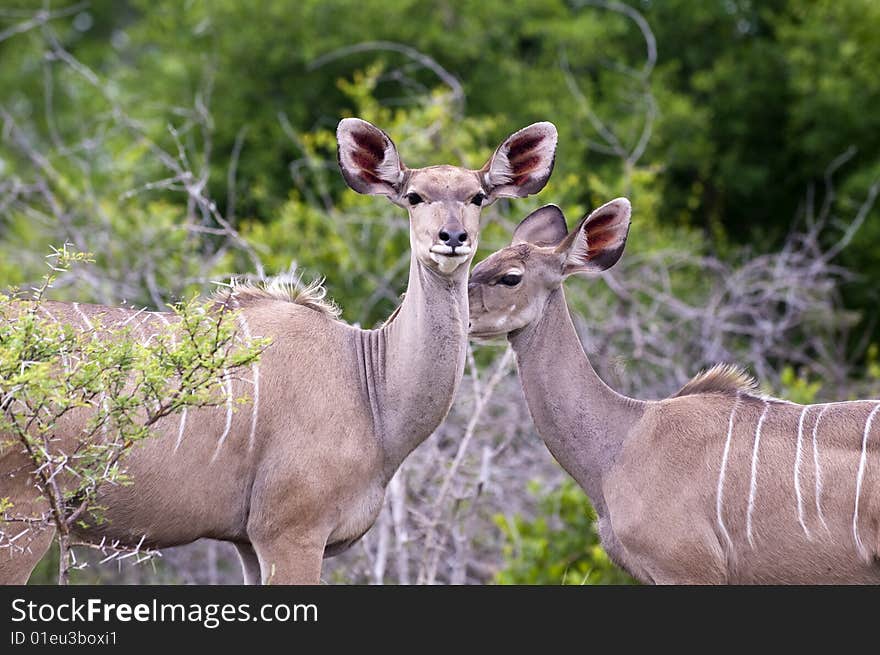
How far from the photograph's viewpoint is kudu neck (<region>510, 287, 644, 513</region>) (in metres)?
4.98

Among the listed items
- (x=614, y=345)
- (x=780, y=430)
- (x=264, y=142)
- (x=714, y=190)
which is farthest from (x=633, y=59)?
(x=780, y=430)

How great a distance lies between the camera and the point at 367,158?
4.91 m

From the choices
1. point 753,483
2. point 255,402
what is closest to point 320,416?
point 255,402

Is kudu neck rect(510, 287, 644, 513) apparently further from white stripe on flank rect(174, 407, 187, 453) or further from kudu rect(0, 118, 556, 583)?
white stripe on flank rect(174, 407, 187, 453)

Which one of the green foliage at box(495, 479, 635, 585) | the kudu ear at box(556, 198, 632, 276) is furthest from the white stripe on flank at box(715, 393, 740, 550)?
the green foliage at box(495, 479, 635, 585)

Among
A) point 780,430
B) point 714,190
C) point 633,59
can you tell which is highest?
point 780,430

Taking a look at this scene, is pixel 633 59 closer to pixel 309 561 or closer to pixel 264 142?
pixel 264 142

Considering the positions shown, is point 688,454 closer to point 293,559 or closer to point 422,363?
point 422,363

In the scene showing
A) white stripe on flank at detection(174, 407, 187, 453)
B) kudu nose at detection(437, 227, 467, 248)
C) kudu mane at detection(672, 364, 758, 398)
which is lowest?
Answer: white stripe on flank at detection(174, 407, 187, 453)

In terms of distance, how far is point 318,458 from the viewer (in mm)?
4590

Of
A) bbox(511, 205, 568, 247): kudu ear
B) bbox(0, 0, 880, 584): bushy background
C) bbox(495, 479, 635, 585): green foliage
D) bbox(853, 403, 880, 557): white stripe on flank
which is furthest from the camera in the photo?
bbox(0, 0, 880, 584): bushy background

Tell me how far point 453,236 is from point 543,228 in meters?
1.06
